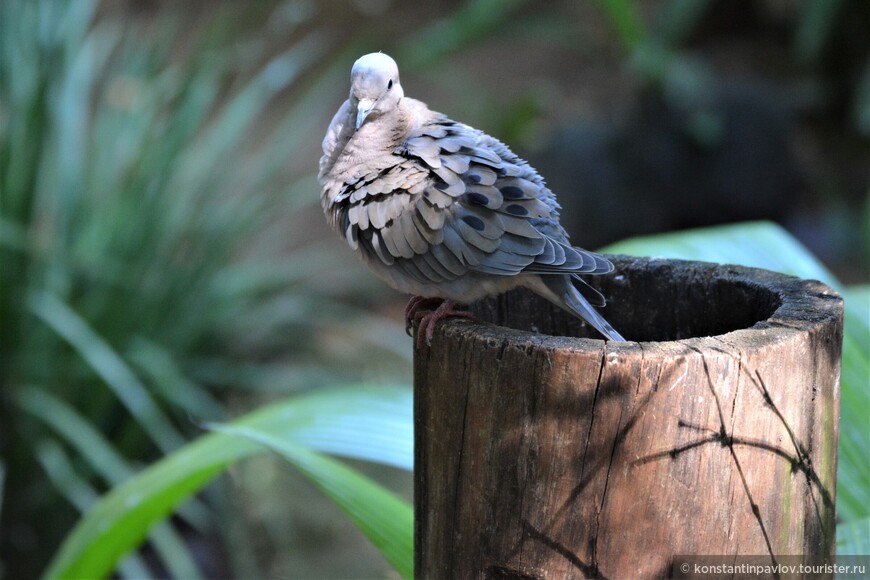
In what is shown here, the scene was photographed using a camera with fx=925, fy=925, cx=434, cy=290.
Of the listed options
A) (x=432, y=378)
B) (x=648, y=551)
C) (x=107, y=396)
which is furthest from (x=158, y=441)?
(x=648, y=551)

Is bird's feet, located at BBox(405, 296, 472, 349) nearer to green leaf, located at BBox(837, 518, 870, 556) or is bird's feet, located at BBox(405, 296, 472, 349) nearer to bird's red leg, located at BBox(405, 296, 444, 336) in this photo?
bird's red leg, located at BBox(405, 296, 444, 336)

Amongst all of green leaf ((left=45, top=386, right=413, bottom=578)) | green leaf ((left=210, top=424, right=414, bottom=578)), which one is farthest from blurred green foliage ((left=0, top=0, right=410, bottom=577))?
green leaf ((left=210, top=424, right=414, bottom=578))

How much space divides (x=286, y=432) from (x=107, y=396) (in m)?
1.98

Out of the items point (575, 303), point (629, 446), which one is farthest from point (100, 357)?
point (629, 446)

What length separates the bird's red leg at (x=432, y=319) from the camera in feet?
4.91

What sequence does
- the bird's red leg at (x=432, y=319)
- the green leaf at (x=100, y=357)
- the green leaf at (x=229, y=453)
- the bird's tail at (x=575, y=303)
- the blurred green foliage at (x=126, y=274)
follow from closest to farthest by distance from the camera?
the bird's red leg at (x=432, y=319) < the bird's tail at (x=575, y=303) < the green leaf at (x=229, y=453) < the green leaf at (x=100, y=357) < the blurred green foliage at (x=126, y=274)

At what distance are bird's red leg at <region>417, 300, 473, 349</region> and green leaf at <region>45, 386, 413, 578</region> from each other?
37 cm

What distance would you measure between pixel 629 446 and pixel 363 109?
922 millimetres

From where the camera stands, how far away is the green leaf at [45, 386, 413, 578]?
1835 millimetres

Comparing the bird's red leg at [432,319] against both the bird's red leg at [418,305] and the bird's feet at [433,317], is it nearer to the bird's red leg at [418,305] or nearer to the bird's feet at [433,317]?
the bird's feet at [433,317]

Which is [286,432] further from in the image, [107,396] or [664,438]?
[107,396]

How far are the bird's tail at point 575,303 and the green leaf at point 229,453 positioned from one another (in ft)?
1.65

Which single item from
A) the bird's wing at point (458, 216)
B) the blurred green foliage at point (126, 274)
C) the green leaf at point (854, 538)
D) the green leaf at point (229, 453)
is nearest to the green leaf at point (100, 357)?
the blurred green foliage at point (126, 274)

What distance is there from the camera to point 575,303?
166 centimetres
